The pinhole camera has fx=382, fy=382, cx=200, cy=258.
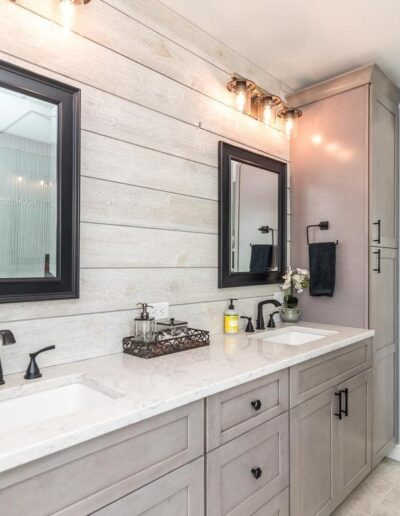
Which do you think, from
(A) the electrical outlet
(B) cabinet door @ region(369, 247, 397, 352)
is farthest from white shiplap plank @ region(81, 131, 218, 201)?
(B) cabinet door @ region(369, 247, 397, 352)

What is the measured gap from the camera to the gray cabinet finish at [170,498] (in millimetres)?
1029

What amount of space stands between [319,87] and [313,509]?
246 centimetres

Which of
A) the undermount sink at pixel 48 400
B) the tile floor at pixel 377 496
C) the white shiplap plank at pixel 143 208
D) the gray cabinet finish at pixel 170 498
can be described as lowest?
the tile floor at pixel 377 496

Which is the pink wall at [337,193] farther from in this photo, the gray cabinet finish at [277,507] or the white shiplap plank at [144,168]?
the gray cabinet finish at [277,507]

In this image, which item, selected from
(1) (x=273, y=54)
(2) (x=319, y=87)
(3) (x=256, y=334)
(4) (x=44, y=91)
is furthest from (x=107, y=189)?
(2) (x=319, y=87)

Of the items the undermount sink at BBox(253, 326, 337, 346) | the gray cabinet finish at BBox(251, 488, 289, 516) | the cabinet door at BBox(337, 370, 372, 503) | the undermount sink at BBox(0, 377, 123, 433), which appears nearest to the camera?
the undermount sink at BBox(0, 377, 123, 433)

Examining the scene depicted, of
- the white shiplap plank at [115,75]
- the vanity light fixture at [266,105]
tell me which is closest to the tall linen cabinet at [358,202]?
the vanity light fixture at [266,105]

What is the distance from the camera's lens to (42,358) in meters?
1.43

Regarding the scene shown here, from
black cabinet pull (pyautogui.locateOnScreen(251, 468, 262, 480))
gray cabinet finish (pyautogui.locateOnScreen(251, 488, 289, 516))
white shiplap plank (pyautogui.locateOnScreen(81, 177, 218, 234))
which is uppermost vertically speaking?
white shiplap plank (pyautogui.locateOnScreen(81, 177, 218, 234))

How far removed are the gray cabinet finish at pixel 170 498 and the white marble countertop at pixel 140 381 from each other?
0.21m

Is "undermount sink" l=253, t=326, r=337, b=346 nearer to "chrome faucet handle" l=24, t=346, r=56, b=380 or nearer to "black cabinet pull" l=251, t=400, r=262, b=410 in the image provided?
"black cabinet pull" l=251, t=400, r=262, b=410

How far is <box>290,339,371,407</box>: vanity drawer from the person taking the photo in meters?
1.70

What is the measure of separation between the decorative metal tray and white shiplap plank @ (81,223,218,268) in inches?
13.8

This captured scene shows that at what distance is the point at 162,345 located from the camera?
65.0 inches
